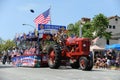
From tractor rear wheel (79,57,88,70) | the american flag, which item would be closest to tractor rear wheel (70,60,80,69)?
tractor rear wheel (79,57,88,70)

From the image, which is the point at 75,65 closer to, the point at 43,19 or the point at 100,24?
the point at 43,19

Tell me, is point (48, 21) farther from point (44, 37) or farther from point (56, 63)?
point (56, 63)

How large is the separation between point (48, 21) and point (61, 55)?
36.7 feet

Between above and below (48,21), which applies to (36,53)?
below

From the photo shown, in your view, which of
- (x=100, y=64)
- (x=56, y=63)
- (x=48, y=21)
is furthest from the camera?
(x=48, y=21)

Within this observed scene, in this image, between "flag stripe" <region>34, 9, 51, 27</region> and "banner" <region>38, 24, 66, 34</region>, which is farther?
"flag stripe" <region>34, 9, 51, 27</region>

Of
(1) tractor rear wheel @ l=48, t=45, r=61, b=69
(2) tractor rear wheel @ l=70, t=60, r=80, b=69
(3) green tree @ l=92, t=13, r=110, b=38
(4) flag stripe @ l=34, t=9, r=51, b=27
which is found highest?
(3) green tree @ l=92, t=13, r=110, b=38

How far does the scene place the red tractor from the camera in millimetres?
21781

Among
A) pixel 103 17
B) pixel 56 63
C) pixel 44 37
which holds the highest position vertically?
pixel 103 17

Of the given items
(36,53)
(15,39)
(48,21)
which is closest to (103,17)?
(48,21)

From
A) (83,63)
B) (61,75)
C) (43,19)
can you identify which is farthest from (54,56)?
(43,19)

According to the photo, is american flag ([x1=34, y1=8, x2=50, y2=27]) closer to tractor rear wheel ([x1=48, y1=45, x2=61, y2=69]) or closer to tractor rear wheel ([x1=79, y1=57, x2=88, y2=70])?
tractor rear wheel ([x1=48, y1=45, x2=61, y2=69])

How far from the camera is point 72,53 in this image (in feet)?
74.2

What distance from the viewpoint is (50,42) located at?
26078mm
